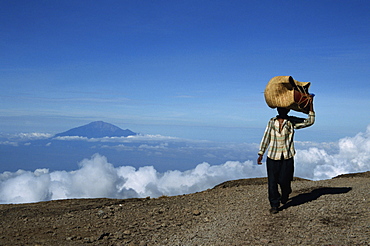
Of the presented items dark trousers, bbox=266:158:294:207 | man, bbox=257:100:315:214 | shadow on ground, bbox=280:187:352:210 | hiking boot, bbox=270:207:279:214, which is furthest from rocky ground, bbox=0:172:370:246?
man, bbox=257:100:315:214

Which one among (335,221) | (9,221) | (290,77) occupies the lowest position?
(9,221)

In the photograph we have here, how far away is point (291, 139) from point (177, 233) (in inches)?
144

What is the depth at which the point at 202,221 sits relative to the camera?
9.05 metres

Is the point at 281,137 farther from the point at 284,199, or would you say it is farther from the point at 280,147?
the point at 284,199

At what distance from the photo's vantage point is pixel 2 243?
772cm

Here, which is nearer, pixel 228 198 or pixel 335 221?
pixel 335 221

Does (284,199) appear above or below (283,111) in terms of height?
below

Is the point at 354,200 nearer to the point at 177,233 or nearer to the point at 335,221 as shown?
the point at 335,221

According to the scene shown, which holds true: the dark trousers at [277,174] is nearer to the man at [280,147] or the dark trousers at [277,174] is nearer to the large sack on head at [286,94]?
the man at [280,147]

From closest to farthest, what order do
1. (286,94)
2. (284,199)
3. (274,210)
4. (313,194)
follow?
(286,94)
(274,210)
(284,199)
(313,194)

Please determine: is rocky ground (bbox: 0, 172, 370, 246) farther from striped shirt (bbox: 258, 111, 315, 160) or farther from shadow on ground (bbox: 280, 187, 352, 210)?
striped shirt (bbox: 258, 111, 315, 160)

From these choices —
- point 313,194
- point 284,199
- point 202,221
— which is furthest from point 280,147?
point 313,194

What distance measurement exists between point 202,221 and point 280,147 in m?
2.70

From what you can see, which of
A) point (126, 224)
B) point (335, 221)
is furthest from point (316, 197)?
point (126, 224)
